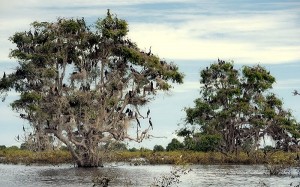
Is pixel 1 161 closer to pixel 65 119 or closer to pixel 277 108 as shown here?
pixel 65 119

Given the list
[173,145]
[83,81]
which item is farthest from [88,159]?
[173,145]

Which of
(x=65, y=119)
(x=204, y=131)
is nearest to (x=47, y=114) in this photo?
(x=65, y=119)

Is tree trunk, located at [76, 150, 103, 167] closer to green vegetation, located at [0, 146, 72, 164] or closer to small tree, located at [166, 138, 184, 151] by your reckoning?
green vegetation, located at [0, 146, 72, 164]

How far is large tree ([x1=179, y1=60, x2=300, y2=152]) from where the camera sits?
62094 mm

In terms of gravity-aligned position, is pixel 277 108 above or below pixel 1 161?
above

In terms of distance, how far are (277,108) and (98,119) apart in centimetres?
2731

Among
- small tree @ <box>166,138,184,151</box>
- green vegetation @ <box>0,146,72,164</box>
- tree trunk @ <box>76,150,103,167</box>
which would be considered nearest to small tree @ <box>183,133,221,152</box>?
green vegetation @ <box>0,146,72,164</box>

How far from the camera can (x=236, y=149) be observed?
202 ft

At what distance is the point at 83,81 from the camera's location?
1809 inches

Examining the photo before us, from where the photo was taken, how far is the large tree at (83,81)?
45.5m

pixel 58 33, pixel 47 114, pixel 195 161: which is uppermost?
pixel 58 33

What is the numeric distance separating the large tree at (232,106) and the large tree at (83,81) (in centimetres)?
1608

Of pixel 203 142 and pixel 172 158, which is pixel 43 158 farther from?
pixel 203 142

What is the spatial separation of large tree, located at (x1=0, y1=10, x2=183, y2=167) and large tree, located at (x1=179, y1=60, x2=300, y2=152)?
16.1m
